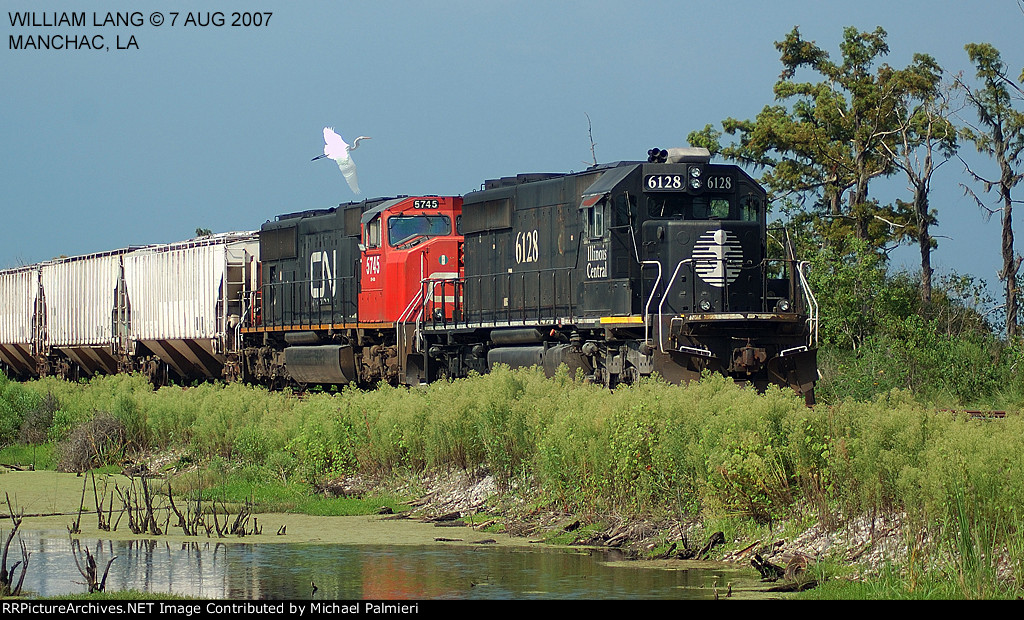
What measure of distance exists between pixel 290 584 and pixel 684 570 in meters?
3.32

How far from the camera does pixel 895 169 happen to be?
1446 inches

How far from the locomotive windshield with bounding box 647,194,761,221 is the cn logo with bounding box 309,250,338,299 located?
11.0m

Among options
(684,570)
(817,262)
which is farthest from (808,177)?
(684,570)

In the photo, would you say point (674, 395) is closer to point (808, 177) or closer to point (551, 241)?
point (551, 241)

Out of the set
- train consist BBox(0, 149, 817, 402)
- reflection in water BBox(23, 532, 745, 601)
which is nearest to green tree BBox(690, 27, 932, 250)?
train consist BBox(0, 149, 817, 402)

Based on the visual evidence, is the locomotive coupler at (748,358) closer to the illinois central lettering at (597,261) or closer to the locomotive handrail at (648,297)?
the locomotive handrail at (648,297)

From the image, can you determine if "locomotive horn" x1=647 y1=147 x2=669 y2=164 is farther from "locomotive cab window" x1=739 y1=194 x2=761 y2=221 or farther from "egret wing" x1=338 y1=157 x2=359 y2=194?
"egret wing" x1=338 y1=157 x2=359 y2=194

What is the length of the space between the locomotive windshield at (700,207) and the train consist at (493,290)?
0.07 ft

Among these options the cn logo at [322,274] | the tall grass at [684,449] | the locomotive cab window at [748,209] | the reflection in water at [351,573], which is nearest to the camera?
the tall grass at [684,449]

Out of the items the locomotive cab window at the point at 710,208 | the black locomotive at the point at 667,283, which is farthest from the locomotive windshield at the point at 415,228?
the locomotive cab window at the point at 710,208

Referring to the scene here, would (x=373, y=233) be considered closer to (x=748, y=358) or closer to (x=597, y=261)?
(x=597, y=261)

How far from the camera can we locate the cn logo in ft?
99.1

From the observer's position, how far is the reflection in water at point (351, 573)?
1013cm

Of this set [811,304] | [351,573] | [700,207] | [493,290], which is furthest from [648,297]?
[351,573]
